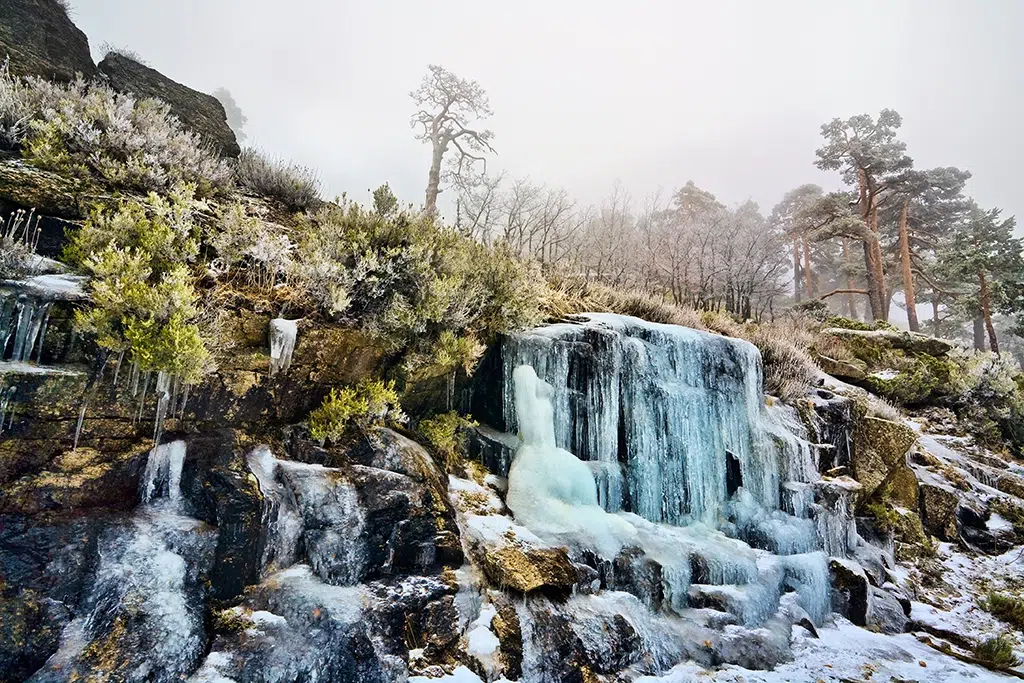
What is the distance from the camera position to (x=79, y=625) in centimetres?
319

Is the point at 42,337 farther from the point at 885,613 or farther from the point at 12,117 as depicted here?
the point at 885,613

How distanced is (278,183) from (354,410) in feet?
15.3

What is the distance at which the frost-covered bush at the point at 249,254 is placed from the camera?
486 cm

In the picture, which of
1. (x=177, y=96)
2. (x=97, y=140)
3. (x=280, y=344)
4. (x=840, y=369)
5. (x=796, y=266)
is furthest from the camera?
(x=796, y=266)

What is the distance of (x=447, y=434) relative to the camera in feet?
19.3

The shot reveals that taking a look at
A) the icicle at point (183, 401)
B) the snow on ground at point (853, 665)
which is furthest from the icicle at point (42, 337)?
the snow on ground at point (853, 665)

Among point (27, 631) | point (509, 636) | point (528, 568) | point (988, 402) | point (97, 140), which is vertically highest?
point (97, 140)

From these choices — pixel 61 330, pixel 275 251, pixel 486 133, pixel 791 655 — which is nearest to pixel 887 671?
pixel 791 655

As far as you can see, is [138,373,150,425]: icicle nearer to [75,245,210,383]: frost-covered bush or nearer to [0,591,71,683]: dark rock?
[75,245,210,383]: frost-covered bush

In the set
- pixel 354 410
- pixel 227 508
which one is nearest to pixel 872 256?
pixel 354 410

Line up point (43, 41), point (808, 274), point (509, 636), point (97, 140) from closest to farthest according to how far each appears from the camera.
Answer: point (509, 636) < point (97, 140) < point (43, 41) < point (808, 274)

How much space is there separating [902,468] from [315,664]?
394 inches

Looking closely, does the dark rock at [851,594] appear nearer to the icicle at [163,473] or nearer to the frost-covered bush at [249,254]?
the icicle at [163,473]

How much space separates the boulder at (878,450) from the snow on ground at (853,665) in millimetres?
3126
